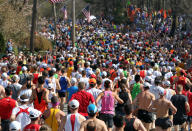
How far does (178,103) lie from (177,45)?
28.5m

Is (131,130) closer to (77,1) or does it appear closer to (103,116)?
(103,116)

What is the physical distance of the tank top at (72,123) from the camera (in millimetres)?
6828

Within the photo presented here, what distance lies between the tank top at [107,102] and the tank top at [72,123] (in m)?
2.27

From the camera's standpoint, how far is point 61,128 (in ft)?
22.7

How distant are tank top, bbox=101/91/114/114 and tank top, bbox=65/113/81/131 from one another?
2.27 meters

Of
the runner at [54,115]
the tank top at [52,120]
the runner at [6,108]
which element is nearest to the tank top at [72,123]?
the runner at [54,115]

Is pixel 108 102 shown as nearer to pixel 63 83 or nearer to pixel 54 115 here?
pixel 54 115

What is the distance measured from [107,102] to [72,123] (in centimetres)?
235

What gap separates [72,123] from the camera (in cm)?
684

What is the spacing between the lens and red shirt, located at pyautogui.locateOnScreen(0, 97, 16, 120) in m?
8.12

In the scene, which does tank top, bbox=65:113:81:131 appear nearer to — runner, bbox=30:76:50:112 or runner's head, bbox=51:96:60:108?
runner's head, bbox=51:96:60:108

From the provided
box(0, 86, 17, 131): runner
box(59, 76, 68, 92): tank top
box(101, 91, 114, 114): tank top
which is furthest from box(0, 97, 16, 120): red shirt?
box(59, 76, 68, 92): tank top

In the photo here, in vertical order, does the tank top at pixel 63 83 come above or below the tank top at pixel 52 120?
above

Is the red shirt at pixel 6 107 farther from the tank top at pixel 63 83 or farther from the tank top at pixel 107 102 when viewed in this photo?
Result: the tank top at pixel 63 83
